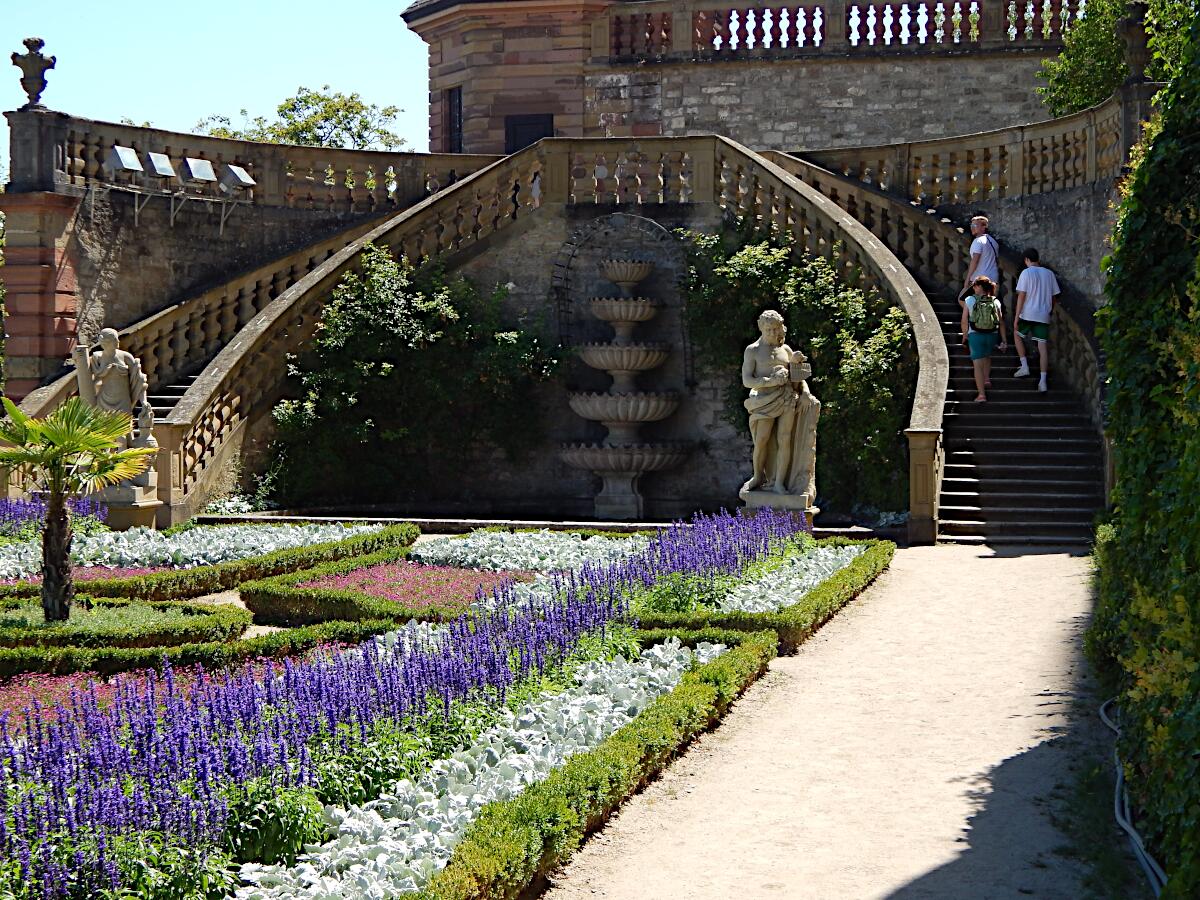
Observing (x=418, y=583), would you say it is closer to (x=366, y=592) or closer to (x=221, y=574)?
(x=366, y=592)

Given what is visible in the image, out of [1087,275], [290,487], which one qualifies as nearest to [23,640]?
[290,487]

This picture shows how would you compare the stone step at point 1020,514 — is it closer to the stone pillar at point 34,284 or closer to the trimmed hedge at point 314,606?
the trimmed hedge at point 314,606

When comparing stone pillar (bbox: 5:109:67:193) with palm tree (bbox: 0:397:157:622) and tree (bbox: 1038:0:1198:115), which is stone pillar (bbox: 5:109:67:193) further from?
tree (bbox: 1038:0:1198:115)

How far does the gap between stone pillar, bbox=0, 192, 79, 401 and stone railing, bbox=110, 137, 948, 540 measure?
102 inches

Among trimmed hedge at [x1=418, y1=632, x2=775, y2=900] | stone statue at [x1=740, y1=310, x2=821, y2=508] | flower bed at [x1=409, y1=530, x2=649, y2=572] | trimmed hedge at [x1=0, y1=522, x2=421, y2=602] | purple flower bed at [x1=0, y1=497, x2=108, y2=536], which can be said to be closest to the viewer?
trimmed hedge at [x1=418, y1=632, x2=775, y2=900]

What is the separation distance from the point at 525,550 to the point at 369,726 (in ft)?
26.5

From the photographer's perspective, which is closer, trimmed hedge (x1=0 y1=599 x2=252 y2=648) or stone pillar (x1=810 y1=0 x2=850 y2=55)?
trimmed hedge (x1=0 y1=599 x2=252 y2=648)

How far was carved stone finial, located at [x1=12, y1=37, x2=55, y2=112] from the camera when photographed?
2008cm

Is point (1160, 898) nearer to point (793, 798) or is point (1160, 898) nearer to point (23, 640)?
point (793, 798)

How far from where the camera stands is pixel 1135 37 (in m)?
17.3

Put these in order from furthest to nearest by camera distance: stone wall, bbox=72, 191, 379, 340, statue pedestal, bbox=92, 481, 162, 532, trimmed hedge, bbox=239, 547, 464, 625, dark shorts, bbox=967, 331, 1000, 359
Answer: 1. stone wall, bbox=72, 191, 379, 340
2. dark shorts, bbox=967, 331, 1000, 359
3. statue pedestal, bbox=92, 481, 162, 532
4. trimmed hedge, bbox=239, 547, 464, 625

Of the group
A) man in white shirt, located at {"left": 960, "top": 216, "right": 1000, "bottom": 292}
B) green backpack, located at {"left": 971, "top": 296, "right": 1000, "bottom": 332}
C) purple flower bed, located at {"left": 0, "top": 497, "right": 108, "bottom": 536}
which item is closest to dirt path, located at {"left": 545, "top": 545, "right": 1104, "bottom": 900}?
green backpack, located at {"left": 971, "top": 296, "right": 1000, "bottom": 332}

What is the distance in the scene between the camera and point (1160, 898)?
477 cm

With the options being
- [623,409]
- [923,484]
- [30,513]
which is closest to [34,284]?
[30,513]
